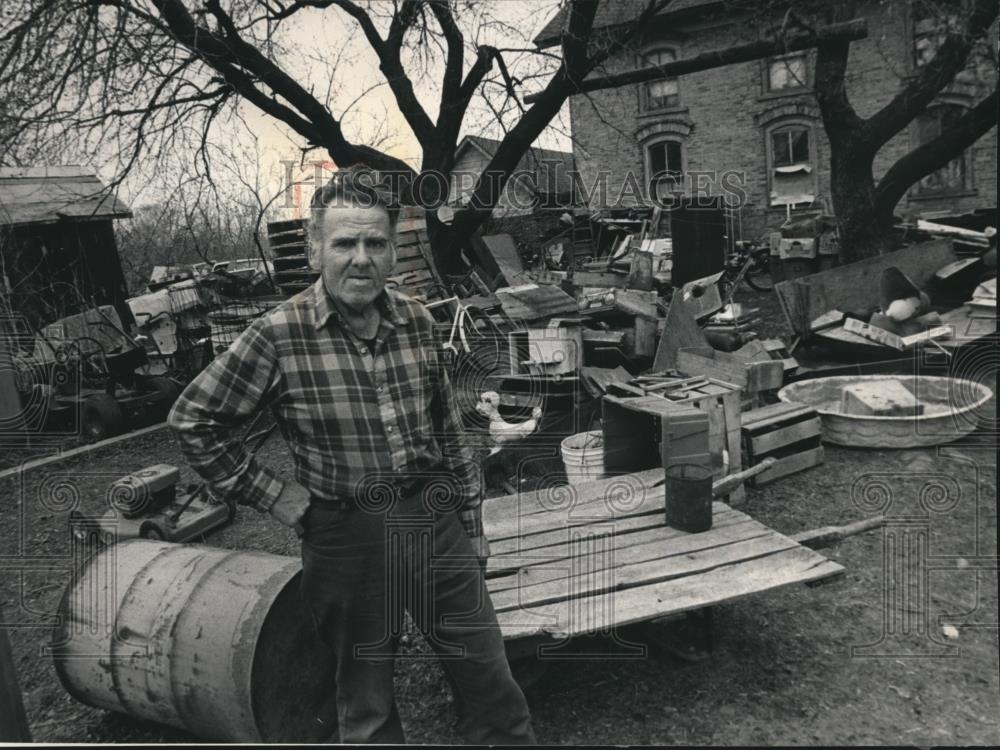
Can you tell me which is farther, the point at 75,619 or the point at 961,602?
the point at 961,602

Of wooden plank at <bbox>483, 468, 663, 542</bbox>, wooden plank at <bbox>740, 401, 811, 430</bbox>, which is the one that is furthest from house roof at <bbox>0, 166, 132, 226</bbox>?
wooden plank at <bbox>740, 401, 811, 430</bbox>

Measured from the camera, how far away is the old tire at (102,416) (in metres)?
8.12

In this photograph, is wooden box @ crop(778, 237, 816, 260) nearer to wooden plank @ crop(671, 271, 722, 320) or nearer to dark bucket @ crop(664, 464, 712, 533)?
wooden plank @ crop(671, 271, 722, 320)

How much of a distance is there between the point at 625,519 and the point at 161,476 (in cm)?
308

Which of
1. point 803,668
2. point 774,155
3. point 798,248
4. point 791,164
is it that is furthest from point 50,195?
point 791,164

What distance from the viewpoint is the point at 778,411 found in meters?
5.73

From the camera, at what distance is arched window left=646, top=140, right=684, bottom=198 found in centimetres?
2250

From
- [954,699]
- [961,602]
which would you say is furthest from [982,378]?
[954,699]

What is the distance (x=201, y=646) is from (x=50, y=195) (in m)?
12.2

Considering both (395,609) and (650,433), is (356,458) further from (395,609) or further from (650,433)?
(650,433)

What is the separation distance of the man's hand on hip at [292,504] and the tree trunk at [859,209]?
10942mm

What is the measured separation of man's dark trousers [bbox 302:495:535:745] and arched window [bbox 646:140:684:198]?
21.3 metres

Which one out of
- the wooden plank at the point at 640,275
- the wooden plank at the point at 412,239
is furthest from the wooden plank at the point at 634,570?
the wooden plank at the point at 640,275

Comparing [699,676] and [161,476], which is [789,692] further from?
[161,476]
